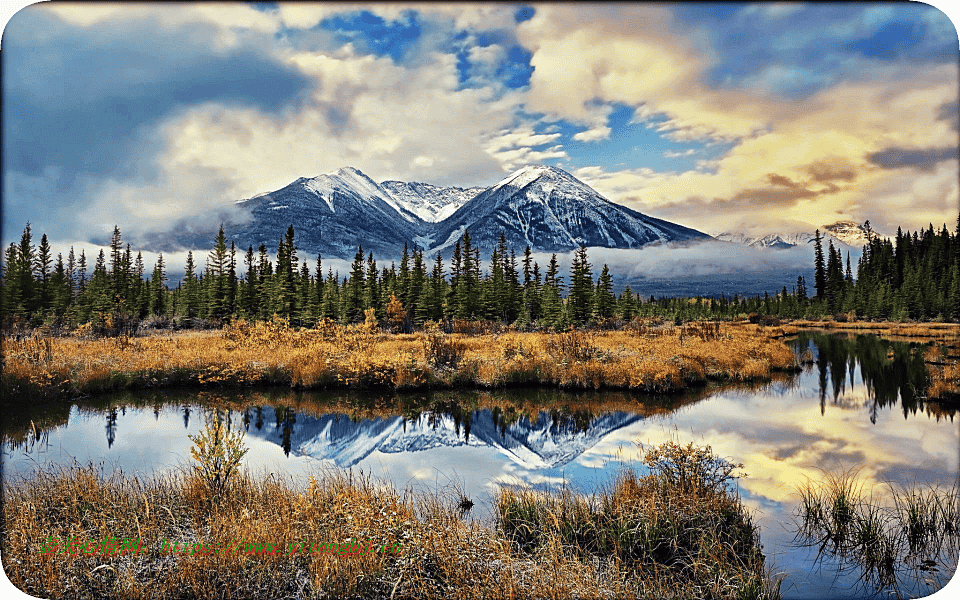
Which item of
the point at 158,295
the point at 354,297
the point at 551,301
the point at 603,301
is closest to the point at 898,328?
the point at 603,301

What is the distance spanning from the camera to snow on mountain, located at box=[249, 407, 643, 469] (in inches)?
Answer: 502

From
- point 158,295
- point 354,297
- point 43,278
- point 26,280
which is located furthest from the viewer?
point 158,295

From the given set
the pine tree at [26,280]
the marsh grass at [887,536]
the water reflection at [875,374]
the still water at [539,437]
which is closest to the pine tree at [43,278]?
the pine tree at [26,280]

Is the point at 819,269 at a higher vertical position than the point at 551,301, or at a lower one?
higher

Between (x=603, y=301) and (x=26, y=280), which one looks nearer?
(x=26, y=280)

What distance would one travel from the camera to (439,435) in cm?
1476

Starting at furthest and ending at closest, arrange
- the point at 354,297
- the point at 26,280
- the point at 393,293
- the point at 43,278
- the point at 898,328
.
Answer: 1. the point at 354,297
2. the point at 393,293
3. the point at 898,328
4. the point at 43,278
5. the point at 26,280

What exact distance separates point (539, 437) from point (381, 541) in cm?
938

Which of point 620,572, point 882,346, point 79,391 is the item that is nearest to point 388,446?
point 620,572

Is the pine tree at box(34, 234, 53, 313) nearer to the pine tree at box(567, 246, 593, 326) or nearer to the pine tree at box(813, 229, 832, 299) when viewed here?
the pine tree at box(567, 246, 593, 326)

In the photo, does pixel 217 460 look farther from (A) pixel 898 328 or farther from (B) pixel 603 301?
(A) pixel 898 328

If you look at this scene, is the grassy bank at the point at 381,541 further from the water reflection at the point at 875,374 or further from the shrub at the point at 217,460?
the water reflection at the point at 875,374

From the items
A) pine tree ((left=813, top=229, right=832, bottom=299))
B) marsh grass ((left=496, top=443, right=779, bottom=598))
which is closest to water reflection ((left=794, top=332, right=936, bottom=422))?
marsh grass ((left=496, top=443, right=779, bottom=598))

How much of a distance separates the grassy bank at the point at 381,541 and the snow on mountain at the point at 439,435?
14.2 ft
